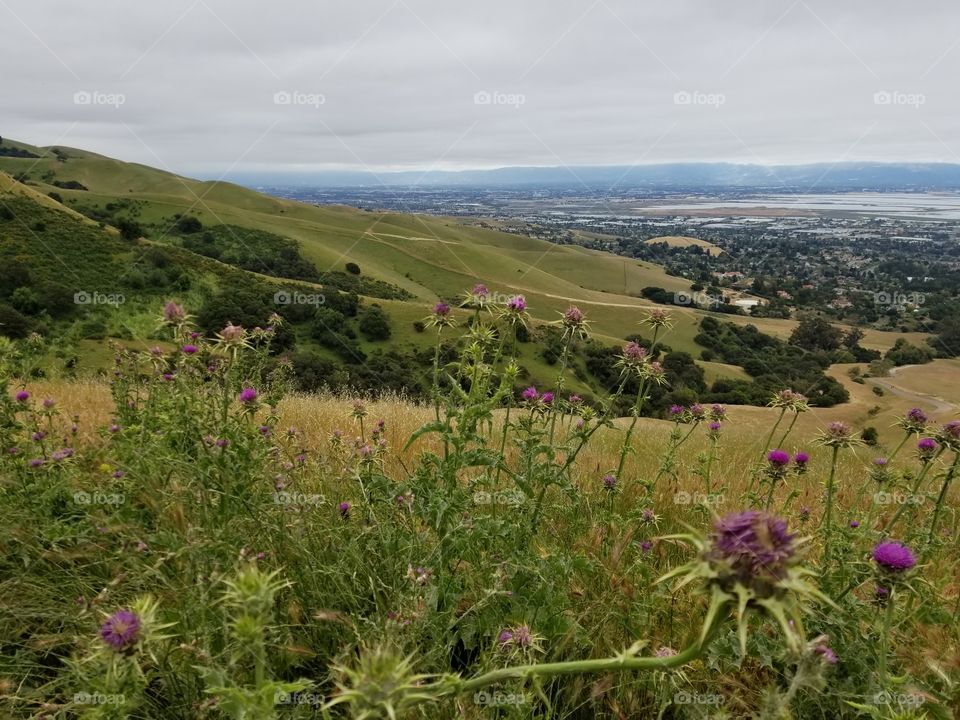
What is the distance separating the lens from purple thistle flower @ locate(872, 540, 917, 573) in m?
2.24

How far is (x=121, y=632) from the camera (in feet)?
5.86

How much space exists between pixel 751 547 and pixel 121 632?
1958 mm

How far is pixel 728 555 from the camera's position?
152cm

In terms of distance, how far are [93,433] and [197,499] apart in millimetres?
3790

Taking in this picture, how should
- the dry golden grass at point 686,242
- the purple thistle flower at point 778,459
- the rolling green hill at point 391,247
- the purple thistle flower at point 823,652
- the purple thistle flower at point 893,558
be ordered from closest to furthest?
1. the purple thistle flower at point 823,652
2. the purple thistle flower at point 893,558
3. the purple thistle flower at point 778,459
4. the rolling green hill at point 391,247
5. the dry golden grass at point 686,242

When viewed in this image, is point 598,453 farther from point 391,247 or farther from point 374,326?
point 391,247

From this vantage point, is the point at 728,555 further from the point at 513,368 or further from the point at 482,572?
the point at 513,368

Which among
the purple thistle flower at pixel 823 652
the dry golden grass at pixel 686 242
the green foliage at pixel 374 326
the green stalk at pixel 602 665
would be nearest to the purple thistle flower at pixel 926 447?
the purple thistle flower at pixel 823 652

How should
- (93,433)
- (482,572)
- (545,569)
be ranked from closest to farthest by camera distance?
(545,569), (482,572), (93,433)

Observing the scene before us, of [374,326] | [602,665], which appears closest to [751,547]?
[602,665]

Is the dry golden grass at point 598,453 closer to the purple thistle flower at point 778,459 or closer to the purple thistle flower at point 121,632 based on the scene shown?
the purple thistle flower at point 778,459

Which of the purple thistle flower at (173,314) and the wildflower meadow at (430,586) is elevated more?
the purple thistle flower at (173,314)

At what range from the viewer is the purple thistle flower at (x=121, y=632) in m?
1.77

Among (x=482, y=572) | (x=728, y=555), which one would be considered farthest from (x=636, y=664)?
(x=482, y=572)
